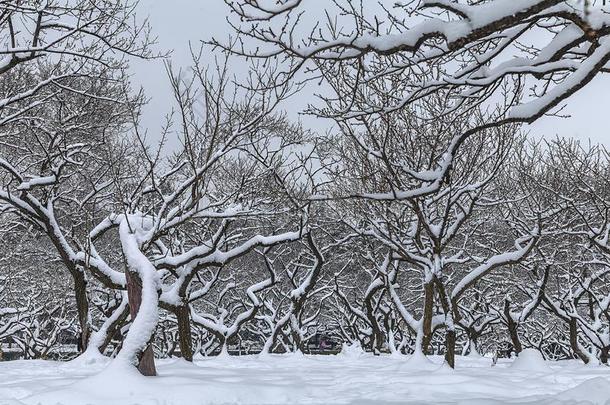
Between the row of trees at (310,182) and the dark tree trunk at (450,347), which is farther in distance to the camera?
the dark tree trunk at (450,347)

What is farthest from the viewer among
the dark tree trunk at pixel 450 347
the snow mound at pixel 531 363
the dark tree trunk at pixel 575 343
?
the dark tree trunk at pixel 575 343

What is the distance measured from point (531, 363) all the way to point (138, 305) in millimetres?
8768

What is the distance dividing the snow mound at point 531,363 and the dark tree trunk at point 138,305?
821 cm

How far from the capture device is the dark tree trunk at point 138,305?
26.5 ft

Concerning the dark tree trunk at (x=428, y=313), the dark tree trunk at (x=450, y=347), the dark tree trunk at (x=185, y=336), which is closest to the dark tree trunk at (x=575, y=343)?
the dark tree trunk at (x=428, y=313)

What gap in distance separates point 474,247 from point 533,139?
5.67 meters

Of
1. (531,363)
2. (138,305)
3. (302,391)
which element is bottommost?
(302,391)

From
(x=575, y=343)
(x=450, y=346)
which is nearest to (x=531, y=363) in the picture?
(x=450, y=346)

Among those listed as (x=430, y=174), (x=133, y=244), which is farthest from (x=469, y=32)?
(x=133, y=244)

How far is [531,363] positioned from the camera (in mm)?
12242

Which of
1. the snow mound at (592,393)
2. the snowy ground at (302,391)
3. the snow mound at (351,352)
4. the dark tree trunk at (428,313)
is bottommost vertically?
the snow mound at (351,352)

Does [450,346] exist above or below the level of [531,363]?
above

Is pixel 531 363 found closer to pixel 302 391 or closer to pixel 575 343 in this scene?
pixel 302 391

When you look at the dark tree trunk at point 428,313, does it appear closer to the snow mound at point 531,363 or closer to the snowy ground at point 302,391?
the snow mound at point 531,363
